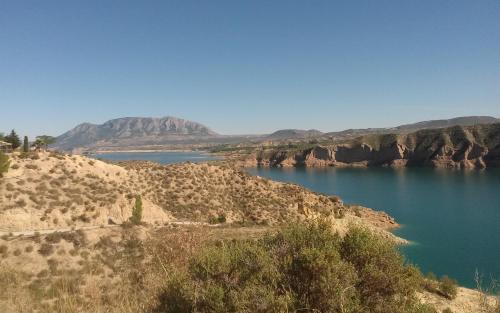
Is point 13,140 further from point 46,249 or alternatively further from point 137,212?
point 46,249

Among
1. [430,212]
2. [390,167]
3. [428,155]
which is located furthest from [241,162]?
[430,212]

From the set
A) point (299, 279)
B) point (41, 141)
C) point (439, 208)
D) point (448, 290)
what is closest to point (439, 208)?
point (439, 208)

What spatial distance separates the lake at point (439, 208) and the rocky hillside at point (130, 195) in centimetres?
852

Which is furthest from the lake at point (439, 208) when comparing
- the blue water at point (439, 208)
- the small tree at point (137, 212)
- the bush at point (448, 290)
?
the small tree at point (137, 212)

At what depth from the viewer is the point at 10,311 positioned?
7383mm

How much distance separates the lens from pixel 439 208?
73.1m

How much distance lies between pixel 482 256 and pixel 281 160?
136187 mm

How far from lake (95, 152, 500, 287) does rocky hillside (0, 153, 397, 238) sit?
852cm

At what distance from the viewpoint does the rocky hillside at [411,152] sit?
141750 mm

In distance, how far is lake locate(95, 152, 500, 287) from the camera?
142 feet

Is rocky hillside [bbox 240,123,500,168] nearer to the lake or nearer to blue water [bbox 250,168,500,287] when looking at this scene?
the lake

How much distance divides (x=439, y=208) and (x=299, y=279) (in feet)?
248

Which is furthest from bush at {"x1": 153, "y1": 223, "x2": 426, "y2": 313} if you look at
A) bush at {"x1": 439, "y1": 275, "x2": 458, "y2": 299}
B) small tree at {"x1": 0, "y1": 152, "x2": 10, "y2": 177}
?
small tree at {"x1": 0, "y1": 152, "x2": 10, "y2": 177}

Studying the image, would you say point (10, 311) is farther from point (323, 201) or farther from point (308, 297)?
point (323, 201)
